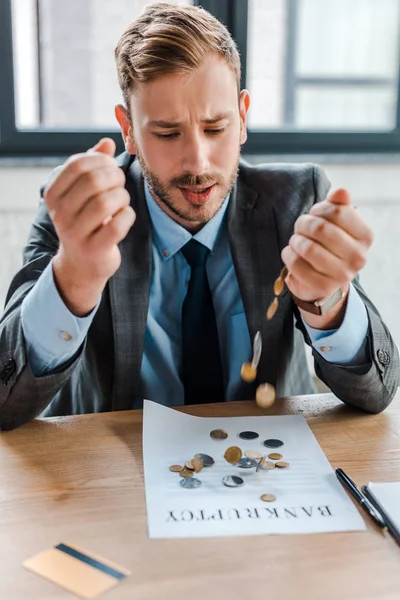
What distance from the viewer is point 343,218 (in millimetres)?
974

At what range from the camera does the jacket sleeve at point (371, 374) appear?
3.72 feet

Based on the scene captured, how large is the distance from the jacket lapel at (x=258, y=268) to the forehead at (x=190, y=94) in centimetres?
23

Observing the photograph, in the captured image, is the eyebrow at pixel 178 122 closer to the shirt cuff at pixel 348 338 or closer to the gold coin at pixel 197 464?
the shirt cuff at pixel 348 338

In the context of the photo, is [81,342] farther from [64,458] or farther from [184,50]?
[184,50]

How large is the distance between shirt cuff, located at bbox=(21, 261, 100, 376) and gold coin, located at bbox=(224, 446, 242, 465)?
11.7 inches

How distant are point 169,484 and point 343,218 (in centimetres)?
42

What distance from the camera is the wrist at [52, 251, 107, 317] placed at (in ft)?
3.45

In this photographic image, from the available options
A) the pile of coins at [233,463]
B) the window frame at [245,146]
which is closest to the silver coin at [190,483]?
the pile of coins at [233,463]

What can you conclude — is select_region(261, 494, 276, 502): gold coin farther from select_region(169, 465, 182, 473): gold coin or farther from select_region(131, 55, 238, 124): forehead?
select_region(131, 55, 238, 124): forehead

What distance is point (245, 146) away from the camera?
2391 mm

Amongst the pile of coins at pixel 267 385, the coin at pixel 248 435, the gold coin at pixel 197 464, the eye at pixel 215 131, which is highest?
the eye at pixel 215 131

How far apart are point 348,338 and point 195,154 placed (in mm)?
401

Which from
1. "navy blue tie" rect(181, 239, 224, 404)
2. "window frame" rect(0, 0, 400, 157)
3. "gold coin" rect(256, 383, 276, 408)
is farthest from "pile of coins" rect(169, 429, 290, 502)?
"window frame" rect(0, 0, 400, 157)

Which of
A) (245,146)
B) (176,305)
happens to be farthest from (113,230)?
(245,146)
